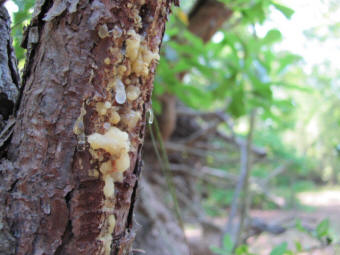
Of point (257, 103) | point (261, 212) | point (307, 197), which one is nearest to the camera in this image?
point (257, 103)

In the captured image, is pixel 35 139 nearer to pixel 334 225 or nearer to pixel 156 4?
pixel 156 4

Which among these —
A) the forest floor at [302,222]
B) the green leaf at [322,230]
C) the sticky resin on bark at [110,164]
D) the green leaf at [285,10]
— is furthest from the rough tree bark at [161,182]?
the sticky resin on bark at [110,164]

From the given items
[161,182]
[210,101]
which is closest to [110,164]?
[210,101]

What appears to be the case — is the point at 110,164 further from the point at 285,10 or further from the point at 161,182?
the point at 161,182

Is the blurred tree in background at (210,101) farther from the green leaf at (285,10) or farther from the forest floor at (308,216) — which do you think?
the forest floor at (308,216)

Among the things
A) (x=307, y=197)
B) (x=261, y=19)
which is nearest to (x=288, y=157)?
(x=261, y=19)
